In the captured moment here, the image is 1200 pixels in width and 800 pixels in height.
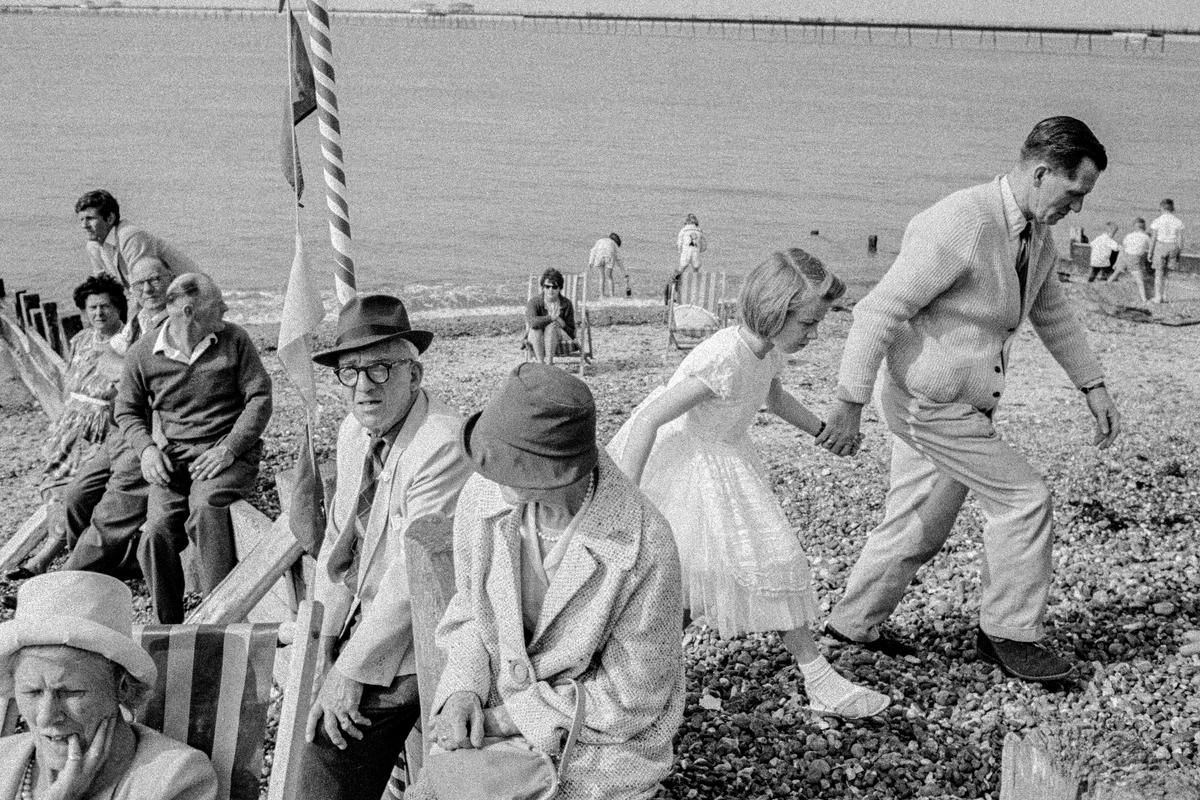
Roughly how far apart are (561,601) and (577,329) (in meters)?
12.9

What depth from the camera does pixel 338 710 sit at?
3.67m

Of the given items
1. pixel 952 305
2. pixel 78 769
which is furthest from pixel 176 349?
pixel 952 305

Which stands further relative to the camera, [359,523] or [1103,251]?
[1103,251]

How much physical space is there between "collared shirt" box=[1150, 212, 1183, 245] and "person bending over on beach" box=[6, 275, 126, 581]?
1843 centimetres

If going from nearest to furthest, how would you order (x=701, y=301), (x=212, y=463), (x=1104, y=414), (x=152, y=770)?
(x=152, y=770) < (x=1104, y=414) < (x=212, y=463) < (x=701, y=301)

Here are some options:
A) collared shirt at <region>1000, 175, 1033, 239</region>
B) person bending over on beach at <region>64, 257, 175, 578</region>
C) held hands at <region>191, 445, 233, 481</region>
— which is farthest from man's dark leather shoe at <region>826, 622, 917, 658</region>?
person bending over on beach at <region>64, 257, 175, 578</region>

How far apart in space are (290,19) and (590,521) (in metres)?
3.32

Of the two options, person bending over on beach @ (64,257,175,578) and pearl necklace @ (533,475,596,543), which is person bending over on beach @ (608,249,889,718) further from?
person bending over on beach @ (64,257,175,578)

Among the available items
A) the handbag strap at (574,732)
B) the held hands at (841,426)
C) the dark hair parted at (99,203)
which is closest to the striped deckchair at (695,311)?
the dark hair parted at (99,203)

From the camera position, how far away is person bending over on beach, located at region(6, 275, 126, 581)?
7.30 meters

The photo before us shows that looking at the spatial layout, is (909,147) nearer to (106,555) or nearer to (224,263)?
(224,263)

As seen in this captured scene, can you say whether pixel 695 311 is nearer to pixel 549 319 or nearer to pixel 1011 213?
pixel 549 319

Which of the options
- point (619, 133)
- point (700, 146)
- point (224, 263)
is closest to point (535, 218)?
point (224, 263)

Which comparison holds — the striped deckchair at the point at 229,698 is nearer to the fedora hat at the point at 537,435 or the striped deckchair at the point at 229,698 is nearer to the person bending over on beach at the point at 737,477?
the fedora hat at the point at 537,435
